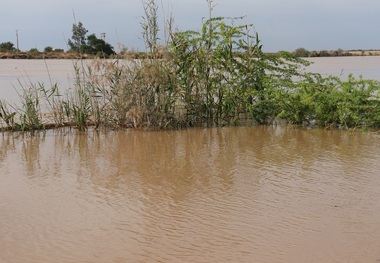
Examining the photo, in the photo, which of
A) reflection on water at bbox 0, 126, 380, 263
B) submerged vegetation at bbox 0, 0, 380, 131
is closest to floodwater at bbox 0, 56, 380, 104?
submerged vegetation at bbox 0, 0, 380, 131

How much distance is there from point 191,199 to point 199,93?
168 inches

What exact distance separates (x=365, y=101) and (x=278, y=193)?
4144mm

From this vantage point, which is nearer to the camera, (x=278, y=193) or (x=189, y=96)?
(x=278, y=193)

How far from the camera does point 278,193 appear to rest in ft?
17.5

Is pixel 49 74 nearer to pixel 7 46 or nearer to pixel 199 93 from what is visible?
pixel 199 93

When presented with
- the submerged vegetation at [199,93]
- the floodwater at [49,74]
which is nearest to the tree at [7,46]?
the floodwater at [49,74]

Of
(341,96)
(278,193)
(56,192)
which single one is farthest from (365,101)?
(56,192)

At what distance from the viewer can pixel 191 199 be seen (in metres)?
5.17

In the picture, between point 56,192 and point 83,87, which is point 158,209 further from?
point 83,87

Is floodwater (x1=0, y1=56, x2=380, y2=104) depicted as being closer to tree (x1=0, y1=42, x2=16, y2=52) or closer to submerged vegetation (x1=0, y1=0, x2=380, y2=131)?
submerged vegetation (x1=0, y1=0, x2=380, y2=131)

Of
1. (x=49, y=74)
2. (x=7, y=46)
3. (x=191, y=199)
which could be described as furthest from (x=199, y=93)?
(x=7, y=46)

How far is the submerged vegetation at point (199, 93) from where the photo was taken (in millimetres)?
8789

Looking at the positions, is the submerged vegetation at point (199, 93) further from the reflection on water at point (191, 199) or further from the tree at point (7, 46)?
the tree at point (7, 46)

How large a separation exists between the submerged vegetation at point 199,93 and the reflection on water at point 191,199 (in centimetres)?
67
